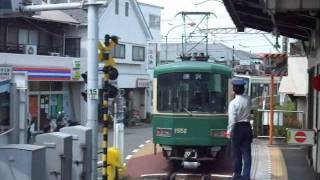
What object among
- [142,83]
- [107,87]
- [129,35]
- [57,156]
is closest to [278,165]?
[107,87]

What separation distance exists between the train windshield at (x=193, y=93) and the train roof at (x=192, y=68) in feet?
0.35

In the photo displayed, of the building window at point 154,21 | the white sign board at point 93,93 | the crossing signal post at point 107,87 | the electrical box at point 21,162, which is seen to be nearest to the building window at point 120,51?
the building window at point 154,21

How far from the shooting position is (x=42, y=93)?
110ft

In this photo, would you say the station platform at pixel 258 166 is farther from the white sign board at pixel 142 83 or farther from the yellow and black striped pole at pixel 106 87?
the white sign board at pixel 142 83

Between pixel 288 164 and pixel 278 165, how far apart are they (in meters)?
0.40

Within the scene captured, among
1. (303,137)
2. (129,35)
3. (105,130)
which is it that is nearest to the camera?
(105,130)

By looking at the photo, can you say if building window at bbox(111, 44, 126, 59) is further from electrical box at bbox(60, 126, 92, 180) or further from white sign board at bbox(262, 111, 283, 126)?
electrical box at bbox(60, 126, 92, 180)

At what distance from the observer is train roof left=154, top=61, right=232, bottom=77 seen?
14.7 m

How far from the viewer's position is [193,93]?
48.1 feet

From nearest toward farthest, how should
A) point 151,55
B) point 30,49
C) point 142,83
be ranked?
point 30,49
point 142,83
point 151,55

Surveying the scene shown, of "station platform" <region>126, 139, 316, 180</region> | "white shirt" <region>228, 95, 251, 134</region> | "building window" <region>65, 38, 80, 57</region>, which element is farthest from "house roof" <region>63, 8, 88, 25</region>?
"white shirt" <region>228, 95, 251, 134</region>

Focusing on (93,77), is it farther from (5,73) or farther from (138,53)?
(138,53)

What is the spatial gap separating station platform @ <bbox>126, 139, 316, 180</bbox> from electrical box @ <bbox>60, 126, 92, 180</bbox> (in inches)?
106

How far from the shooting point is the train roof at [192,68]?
48.1ft
